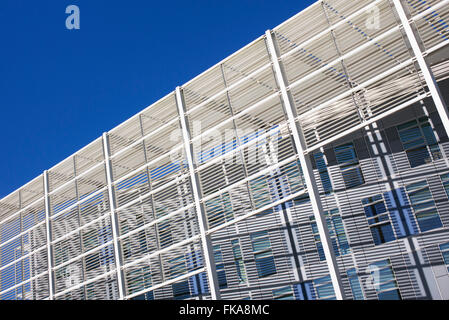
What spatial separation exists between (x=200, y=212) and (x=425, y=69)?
9031 mm

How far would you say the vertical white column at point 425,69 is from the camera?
12.3m

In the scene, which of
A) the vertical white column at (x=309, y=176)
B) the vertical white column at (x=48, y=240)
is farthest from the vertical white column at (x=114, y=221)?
the vertical white column at (x=309, y=176)

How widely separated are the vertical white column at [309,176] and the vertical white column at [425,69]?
4.16 m

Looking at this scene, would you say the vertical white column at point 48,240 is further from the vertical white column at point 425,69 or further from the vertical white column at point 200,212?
the vertical white column at point 425,69

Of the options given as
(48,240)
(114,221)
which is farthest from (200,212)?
(48,240)

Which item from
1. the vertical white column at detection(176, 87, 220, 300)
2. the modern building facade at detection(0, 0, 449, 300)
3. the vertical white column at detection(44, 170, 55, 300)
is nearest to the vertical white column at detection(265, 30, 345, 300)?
the modern building facade at detection(0, 0, 449, 300)

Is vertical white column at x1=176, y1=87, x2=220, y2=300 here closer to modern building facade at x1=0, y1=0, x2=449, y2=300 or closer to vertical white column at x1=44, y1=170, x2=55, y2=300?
modern building facade at x1=0, y1=0, x2=449, y2=300

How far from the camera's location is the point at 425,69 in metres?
13.0

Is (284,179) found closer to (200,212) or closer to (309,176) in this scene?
(309,176)

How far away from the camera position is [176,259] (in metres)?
19.0

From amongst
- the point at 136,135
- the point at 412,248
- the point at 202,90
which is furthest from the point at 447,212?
the point at 136,135

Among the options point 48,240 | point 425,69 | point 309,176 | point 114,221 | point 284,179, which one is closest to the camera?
point 425,69

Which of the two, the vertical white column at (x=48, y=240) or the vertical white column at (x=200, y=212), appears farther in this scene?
the vertical white column at (x=48, y=240)
